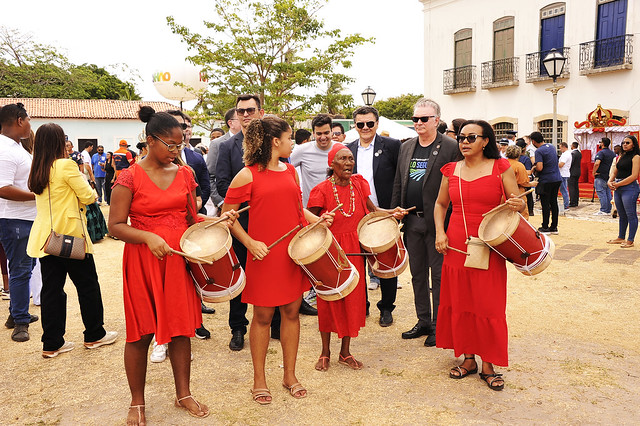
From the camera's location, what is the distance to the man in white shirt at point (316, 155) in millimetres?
5492

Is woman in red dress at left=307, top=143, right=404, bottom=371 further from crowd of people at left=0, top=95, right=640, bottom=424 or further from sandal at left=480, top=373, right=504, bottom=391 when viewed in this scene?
sandal at left=480, top=373, right=504, bottom=391

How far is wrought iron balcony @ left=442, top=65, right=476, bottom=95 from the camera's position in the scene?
21.9 metres

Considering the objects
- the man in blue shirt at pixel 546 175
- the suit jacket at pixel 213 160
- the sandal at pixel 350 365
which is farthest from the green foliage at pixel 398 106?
the sandal at pixel 350 365

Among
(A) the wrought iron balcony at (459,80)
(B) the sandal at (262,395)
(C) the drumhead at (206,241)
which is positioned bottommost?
(B) the sandal at (262,395)

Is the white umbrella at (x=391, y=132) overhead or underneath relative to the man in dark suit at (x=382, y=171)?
overhead

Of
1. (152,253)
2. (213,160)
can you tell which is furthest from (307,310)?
(152,253)

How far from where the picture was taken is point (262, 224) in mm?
3434

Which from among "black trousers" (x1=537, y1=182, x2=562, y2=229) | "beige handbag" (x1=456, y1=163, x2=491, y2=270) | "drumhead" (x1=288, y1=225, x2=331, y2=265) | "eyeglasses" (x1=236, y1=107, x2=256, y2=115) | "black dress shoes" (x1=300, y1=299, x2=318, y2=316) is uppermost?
"eyeglasses" (x1=236, y1=107, x2=256, y2=115)

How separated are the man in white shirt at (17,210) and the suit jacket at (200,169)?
1.45 meters

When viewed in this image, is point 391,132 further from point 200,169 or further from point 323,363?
point 323,363

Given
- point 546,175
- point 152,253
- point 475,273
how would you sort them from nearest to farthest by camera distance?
1. point 152,253
2. point 475,273
3. point 546,175

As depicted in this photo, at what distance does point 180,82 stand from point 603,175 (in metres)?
11.3

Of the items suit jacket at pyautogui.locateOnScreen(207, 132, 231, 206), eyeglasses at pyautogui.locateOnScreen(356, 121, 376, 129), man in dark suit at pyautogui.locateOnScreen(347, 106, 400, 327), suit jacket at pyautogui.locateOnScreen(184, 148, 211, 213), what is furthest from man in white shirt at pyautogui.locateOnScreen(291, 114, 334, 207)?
suit jacket at pyautogui.locateOnScreen(184, 148, 211, 213)

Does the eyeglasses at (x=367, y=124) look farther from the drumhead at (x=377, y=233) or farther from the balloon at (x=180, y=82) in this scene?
the balloon at (x=180, y=82)
